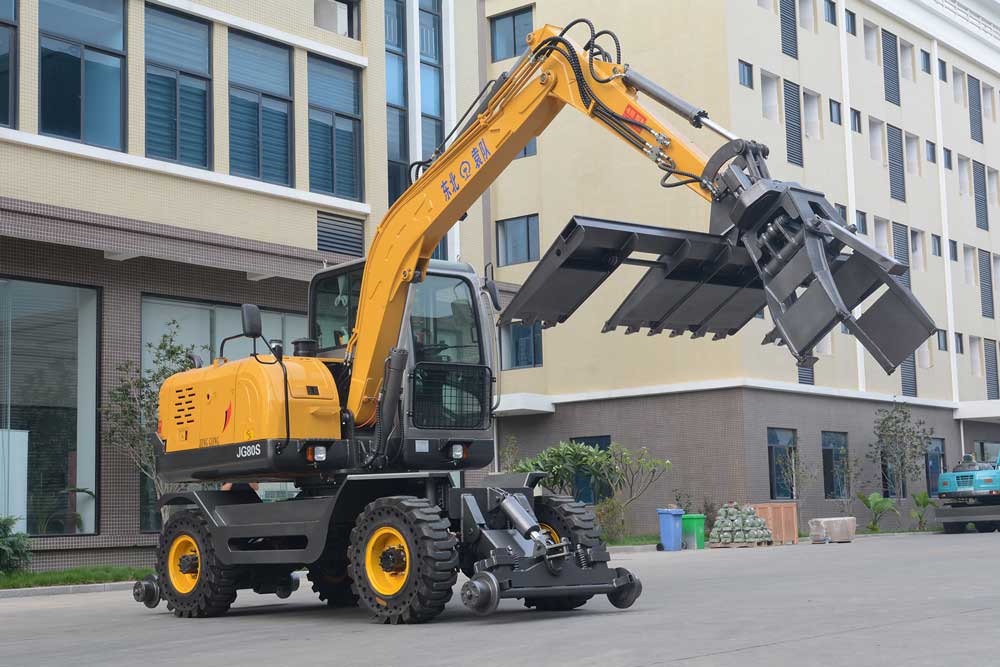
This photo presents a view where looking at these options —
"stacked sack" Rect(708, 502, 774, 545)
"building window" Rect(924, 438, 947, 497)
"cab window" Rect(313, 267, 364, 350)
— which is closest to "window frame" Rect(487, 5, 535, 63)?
"stacked sack" Rect(708, 502, 774, 545)

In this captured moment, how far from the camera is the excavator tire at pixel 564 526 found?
12664 millimetres

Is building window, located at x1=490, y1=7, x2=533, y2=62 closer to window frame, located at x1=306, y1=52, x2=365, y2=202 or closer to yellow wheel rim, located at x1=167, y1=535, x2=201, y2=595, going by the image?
window frame, located at x1=306, y1=52, x2=365, y2=202

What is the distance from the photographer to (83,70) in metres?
22.5

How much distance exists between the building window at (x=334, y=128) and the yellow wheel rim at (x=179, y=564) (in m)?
12.9

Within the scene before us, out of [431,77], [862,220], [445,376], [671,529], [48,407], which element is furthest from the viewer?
[862,220]

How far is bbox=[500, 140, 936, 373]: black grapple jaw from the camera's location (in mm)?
11234

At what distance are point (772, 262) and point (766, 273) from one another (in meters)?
0.11

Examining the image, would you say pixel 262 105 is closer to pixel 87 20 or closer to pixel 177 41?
pixel 177 41

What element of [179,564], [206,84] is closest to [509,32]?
[206,84]

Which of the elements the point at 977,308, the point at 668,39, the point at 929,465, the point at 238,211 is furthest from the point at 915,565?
the point at 977,308

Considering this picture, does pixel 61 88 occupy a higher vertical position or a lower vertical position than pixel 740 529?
higher

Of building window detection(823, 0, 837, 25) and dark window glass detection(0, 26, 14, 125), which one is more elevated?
building window detection(823, 0, 837, 25)

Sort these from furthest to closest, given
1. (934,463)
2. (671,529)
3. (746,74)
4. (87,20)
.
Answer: (934,463)
(746,74)
(671,529)
(87,20)

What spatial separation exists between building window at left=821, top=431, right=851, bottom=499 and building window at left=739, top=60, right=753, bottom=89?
10591 millimetres
